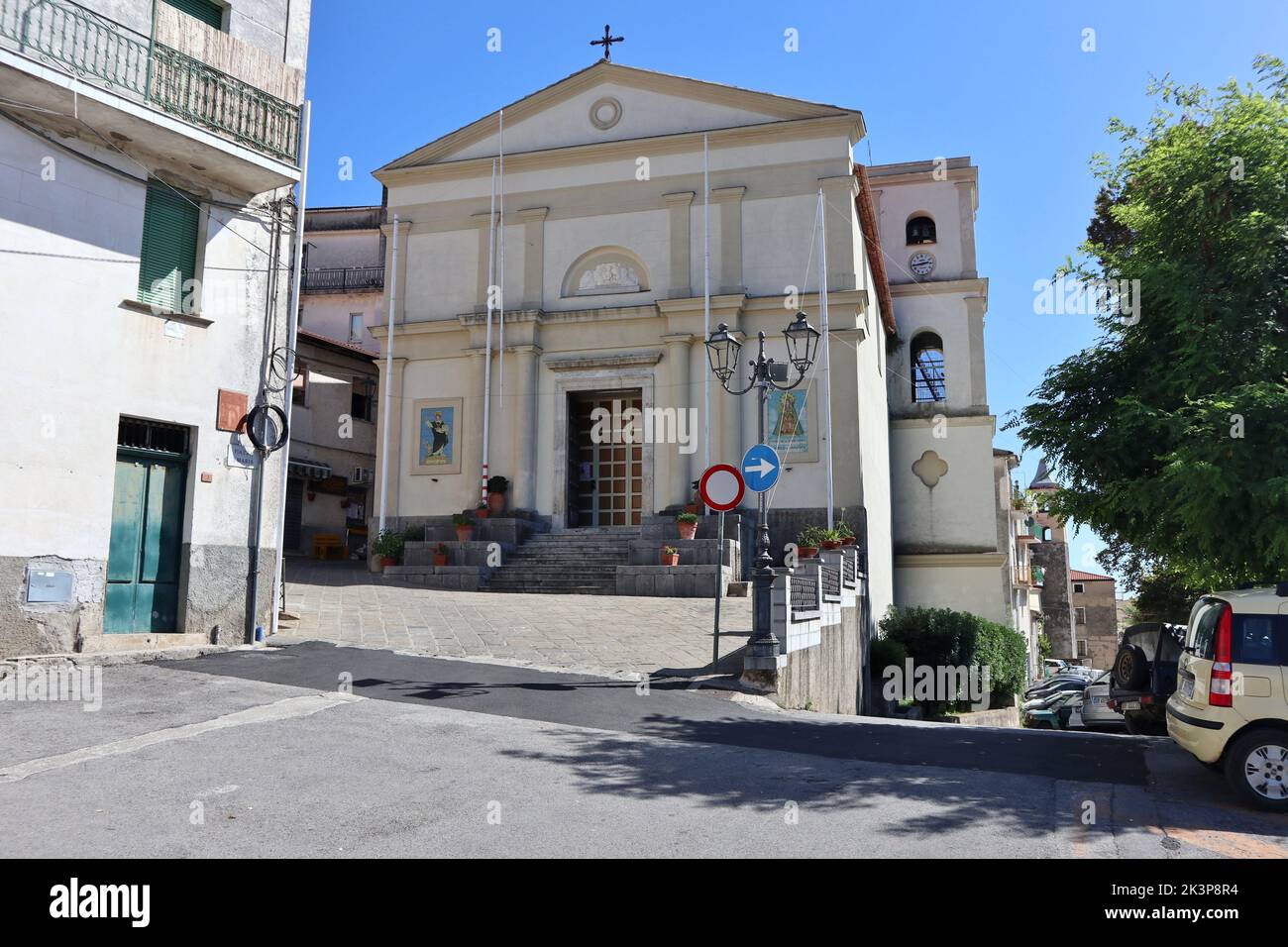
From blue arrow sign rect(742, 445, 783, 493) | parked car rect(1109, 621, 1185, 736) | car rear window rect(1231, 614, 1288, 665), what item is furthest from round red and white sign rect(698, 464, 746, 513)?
car rear window rect(1231, 614, 1288, 665)

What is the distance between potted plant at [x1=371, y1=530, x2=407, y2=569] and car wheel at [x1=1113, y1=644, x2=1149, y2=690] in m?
15.4

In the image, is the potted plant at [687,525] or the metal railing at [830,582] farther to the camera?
the potted plant at [687,525]

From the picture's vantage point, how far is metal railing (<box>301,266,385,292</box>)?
39562 mm

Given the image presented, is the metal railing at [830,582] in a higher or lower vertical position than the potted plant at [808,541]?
lower

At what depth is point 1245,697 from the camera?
670 cm

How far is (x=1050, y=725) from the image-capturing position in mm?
25812

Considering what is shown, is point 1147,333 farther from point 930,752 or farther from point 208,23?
point 208,23

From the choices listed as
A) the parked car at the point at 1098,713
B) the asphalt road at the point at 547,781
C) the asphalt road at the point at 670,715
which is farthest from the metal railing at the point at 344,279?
the asphalt road at the point at 547,781

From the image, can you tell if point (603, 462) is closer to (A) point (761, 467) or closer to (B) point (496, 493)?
(B) point (496, 493)

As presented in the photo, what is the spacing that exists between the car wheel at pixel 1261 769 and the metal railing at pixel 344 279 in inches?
1448

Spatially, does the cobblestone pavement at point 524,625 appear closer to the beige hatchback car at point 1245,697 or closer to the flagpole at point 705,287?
the flagpole at point 705,287

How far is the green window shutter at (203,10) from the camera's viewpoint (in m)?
12.3

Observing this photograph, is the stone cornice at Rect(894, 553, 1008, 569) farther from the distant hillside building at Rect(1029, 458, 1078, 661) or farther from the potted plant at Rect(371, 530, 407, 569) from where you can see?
the distant hillside building at Rect(1029, 458, 1078, 661)

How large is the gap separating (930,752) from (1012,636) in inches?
831
